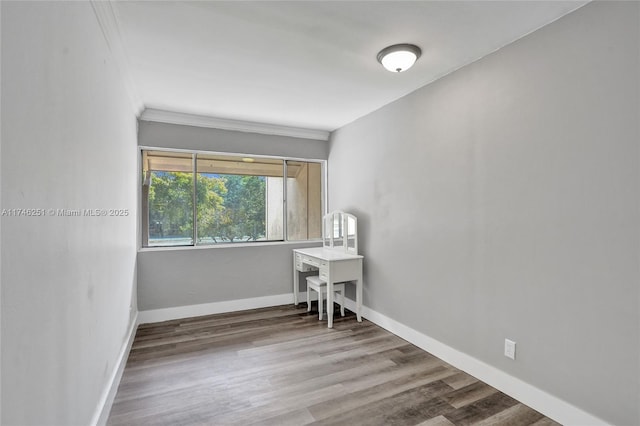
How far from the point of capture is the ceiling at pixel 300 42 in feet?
6.15

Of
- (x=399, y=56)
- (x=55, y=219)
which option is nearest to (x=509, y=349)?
(x=399, y=56)

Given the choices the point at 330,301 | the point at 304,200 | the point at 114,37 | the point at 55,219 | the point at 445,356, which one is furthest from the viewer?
the point at 304,200

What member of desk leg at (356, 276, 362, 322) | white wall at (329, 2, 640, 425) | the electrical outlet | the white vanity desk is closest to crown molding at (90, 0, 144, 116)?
white wall at (329, 2, 640, 425)

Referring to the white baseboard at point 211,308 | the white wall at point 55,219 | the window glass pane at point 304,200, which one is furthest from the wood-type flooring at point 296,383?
the window glass pane at point 304,200

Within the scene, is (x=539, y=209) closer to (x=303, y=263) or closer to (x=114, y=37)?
(x=303, y=263)

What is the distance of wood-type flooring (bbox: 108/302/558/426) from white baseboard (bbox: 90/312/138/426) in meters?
0.06

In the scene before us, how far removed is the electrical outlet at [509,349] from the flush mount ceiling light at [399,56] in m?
2.15

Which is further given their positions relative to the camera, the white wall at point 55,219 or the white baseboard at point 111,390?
the white baseboard at point 111,390

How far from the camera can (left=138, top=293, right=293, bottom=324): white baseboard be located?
3.71 m

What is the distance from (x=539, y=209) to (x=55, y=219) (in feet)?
8.54

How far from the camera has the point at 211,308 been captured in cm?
399

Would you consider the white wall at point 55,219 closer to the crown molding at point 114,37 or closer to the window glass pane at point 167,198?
the crown molding at point 114,37

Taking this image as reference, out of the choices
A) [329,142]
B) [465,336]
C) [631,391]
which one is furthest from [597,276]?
[329,142]

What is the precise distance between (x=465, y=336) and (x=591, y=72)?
2.01 m
